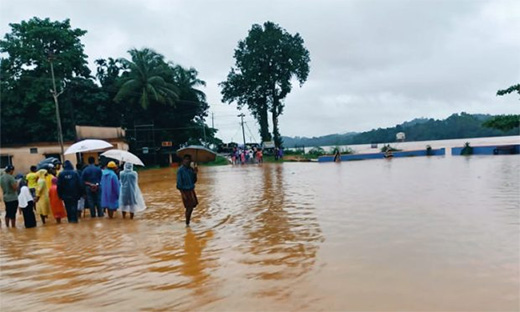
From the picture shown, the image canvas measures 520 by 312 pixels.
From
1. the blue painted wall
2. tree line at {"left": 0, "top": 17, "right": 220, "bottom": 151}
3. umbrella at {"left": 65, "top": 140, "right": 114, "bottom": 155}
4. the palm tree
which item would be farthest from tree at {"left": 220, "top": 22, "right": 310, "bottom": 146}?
umbrella at {"left": 65, "top": 140, "right": 114, "bottom": 155}

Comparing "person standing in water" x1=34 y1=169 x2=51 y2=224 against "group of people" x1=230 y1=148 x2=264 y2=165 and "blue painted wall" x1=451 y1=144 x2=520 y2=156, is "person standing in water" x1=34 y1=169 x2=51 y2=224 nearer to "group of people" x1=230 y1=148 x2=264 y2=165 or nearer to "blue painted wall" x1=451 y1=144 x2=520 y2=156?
"group of people" x1=230 y1=148 x2=264 y2=165

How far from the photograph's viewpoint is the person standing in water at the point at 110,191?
10.1m

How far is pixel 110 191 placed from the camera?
399 inches

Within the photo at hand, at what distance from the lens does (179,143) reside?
47.4 metres

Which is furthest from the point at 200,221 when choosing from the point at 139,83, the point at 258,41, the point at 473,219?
the point at 258,41

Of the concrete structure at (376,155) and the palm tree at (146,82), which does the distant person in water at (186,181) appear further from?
the palm tree at (146,82)

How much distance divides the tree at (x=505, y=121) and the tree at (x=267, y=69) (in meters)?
34.4

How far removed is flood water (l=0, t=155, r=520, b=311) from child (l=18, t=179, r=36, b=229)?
0.35m

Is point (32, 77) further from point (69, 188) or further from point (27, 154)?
point (69, 188)

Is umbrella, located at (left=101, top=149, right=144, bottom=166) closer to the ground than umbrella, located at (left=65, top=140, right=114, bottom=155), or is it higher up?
closer to the ground

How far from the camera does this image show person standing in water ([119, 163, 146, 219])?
32.5 ft

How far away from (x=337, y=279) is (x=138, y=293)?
96.8 inches

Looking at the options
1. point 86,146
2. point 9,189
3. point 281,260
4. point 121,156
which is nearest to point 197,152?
point 121,156

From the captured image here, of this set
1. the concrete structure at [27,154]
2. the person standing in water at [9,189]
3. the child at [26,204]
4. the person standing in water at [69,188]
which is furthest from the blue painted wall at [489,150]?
the person standing in water at [9,189]
